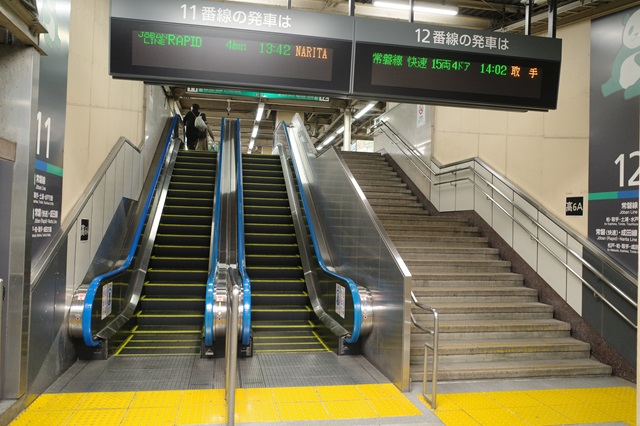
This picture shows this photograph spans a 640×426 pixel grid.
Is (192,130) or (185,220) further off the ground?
(192,130)

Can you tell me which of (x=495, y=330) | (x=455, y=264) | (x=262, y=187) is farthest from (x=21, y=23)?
(x=262, y=187)

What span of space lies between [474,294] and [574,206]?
1.54 m

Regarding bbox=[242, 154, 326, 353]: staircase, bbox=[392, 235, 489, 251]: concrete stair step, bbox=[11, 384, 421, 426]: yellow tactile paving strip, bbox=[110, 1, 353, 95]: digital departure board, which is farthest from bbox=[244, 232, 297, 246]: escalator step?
bbox=[110, 1, 353, 95]: digital departure board

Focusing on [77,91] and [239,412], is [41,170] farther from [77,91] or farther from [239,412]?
[239,412]

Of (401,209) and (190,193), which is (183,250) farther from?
(401,209)

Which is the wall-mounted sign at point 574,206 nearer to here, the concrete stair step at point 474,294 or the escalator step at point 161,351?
the concrete stair step at point 474,294

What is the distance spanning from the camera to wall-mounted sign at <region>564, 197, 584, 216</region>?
5.36 m

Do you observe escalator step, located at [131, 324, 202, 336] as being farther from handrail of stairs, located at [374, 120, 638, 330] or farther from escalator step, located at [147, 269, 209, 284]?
handrail of stairs, located at [374, 120, 638, 330]

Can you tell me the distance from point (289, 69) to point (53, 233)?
2.50 metres

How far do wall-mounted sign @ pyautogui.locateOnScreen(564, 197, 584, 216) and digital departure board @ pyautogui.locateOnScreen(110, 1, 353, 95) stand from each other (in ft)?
10.4

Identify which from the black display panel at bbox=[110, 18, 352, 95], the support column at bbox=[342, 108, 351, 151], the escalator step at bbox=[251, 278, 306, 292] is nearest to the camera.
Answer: the black display panel at bbox=[110, 18, 352, 95]

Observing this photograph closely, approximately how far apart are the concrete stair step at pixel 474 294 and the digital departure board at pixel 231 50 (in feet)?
9.15

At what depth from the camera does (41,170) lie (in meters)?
3.79

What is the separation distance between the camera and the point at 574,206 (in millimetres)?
5465
